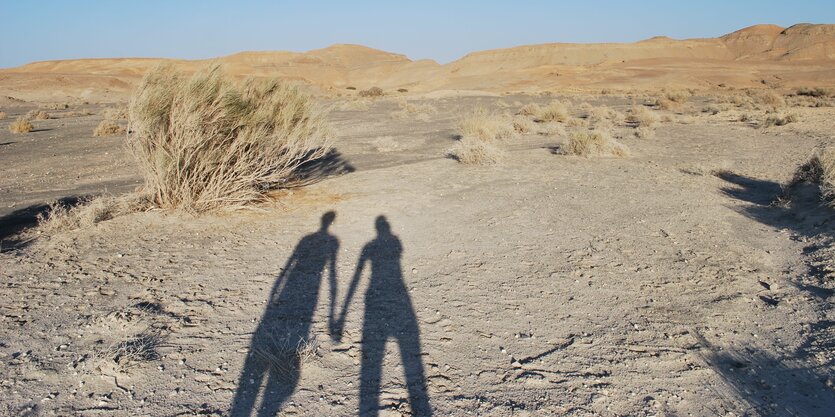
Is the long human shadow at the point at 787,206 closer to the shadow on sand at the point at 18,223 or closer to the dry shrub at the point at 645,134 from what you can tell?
the dry shrub at the point at 645,134

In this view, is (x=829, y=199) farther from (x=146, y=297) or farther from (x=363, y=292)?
(x=146, y=297)

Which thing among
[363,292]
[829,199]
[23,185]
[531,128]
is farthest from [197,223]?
[531,128]

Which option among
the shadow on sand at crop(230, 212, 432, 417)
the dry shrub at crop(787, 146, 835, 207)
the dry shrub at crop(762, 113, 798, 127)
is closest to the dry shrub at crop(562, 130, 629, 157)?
the dry shrub at crop(787, 146, 835, 207)

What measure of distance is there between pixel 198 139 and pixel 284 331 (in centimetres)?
504

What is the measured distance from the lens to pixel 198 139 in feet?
29.6

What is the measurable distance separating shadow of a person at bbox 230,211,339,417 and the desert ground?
0.08ft

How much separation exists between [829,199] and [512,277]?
5.80 meters

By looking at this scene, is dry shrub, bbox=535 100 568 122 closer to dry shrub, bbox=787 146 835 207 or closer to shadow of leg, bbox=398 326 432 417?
dry shrub, bbox=787 146 835 207

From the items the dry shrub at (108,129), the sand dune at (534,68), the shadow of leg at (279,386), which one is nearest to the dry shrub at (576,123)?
the dry shrub at (108,129)

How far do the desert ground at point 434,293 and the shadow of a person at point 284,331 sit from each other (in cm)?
2

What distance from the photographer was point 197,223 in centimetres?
857

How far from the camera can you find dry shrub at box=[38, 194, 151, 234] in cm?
802

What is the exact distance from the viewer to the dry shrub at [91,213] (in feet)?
26.3

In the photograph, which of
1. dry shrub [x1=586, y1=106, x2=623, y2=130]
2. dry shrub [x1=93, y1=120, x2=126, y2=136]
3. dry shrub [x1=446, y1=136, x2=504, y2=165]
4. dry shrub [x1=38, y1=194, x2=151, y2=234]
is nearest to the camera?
dry shrub [x1=38, y1=194, x2=151, y2=234]
